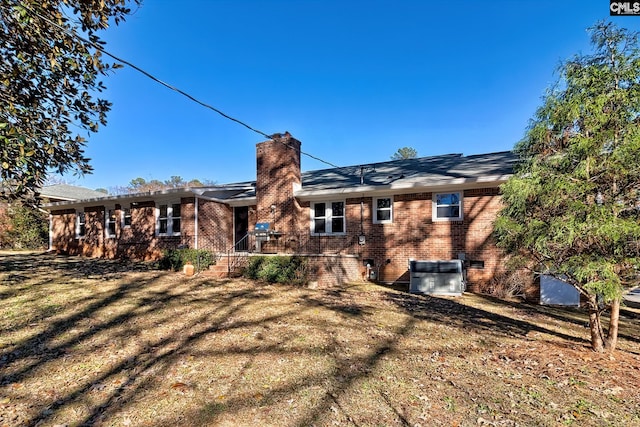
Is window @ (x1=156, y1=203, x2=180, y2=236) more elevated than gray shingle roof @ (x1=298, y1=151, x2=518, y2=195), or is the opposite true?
gray shingle roof @ (x1=298, y1=151, x2=518, y2=195)

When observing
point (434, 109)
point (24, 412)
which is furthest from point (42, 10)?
point (434, 109)

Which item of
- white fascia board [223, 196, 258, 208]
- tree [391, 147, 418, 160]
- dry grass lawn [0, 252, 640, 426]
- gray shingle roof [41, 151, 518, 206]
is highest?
tree [391, 147, 418, 160]

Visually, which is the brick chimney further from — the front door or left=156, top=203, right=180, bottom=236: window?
left=156, top=203, right=180, bottom=236: window

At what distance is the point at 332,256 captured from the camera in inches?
445

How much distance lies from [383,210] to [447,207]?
2202 millimetres

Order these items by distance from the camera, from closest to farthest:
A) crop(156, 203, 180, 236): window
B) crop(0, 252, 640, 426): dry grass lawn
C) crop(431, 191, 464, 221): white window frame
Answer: crop(0, 252, 640, 426): dry grass lawn < crop(431, 191, 464, 221): white window frame < crop(156, 203, 180, 236): window

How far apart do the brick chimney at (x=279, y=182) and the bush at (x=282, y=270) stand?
2.56 metres

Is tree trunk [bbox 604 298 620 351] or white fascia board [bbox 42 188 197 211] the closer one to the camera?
tree trunk [bbox 604 298 620 351]

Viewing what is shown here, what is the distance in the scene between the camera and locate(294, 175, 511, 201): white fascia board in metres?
10.2

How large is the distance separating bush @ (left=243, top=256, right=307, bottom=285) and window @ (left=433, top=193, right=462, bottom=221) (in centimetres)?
480

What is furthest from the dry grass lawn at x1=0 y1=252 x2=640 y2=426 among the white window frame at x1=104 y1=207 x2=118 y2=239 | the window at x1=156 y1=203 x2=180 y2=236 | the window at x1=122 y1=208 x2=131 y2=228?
the white window frame at x1=104 y1=207 x2=118 y2=239

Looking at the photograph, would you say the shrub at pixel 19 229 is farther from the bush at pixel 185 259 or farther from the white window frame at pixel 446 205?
the white window frame at pixel 446 205

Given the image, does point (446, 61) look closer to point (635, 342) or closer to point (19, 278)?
point (635, 342)

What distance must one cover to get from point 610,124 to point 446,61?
41.8 ft
